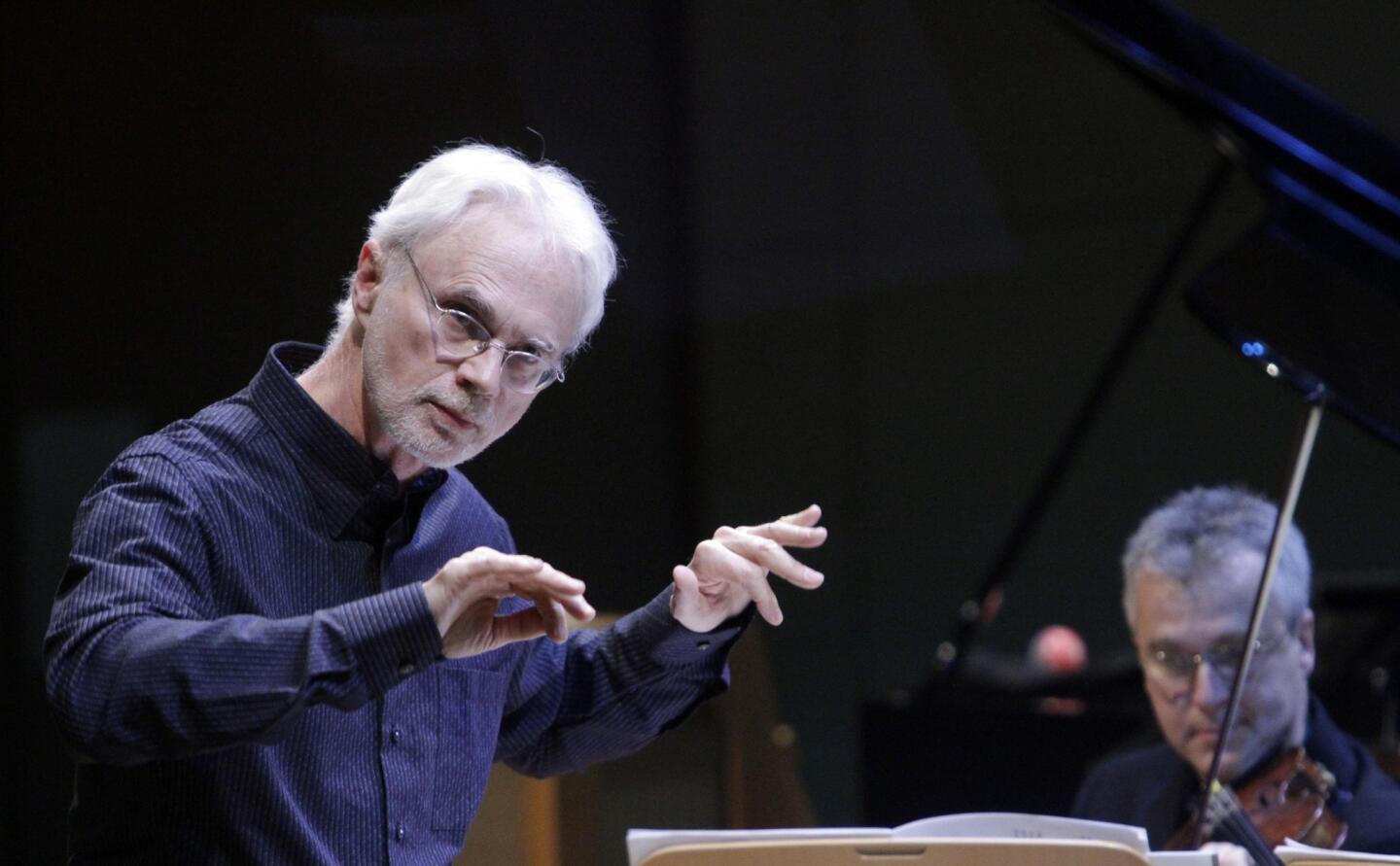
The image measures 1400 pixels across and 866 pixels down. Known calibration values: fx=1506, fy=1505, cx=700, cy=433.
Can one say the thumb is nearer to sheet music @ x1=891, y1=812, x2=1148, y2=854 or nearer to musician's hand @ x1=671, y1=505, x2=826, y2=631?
musician's hand @ x1=671, y1=505, x2=826, y2=631

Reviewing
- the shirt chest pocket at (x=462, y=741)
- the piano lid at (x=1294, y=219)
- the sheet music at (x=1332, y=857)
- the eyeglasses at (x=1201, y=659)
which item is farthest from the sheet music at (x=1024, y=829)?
the piano lid at (x=1294, y=219)

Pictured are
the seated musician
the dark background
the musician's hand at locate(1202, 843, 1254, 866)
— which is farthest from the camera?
the dark background

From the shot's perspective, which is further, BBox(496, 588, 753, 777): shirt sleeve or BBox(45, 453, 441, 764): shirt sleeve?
BBox(496, 588, 753, 777): shirt sleeve

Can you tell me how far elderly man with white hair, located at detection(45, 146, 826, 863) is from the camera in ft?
3.92

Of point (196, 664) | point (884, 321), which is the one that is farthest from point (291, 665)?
point (884, 321)

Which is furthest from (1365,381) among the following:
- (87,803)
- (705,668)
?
(87,803)

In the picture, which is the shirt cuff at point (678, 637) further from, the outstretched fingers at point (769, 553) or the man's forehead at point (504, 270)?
the man's forehead at point (504, 270)

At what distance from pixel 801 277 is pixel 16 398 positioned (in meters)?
2.38

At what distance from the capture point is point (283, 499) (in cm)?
147

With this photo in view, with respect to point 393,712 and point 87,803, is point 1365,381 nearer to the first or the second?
point 393,712

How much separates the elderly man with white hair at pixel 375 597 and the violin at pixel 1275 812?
719mm

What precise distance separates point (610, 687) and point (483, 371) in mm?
439

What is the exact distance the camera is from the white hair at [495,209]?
157 cm

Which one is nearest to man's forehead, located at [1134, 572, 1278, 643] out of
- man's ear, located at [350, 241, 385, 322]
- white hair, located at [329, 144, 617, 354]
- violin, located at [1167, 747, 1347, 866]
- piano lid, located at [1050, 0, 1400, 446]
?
violin, located at [1167, 747, 1347, 866]
